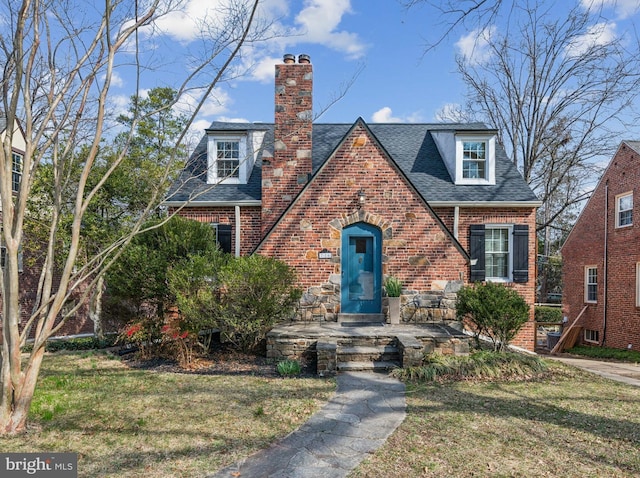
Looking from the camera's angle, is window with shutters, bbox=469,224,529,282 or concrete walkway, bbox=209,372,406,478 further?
window with shutters, bbox=469,224,529,282

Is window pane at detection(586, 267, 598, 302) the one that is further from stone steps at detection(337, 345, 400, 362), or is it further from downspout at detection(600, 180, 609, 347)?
stone steps at detection(337, 345, 400, 362)

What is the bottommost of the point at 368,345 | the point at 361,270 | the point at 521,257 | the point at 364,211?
the point at 368,345

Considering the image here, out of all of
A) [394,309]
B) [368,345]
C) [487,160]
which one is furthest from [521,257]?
[368,345]

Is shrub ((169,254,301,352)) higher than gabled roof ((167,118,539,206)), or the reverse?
gabled roof ((167,118,539,206))

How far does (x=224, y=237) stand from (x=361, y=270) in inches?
157

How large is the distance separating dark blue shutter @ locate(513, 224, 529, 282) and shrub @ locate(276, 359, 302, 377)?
724 centimetres

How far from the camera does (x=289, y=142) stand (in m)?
10.4

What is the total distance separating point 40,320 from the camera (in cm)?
450

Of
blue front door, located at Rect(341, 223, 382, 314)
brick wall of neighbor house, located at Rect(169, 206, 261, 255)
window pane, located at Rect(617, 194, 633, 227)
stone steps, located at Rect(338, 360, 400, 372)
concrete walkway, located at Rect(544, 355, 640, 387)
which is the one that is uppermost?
window pane, located at Rect(617, 194, 633, 227)

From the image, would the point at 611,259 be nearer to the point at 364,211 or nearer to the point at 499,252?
the point at 499,252

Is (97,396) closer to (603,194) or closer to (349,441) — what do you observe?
(349,441)

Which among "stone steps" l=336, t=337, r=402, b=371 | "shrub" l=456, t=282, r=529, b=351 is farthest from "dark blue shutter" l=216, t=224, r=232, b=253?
"shrub" l=456, t=282, r=529, b=351

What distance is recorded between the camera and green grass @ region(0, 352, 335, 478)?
373 cm

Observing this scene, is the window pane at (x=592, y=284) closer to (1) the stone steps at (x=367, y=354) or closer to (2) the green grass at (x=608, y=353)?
(2) the green grass at (x=608, y=353)
